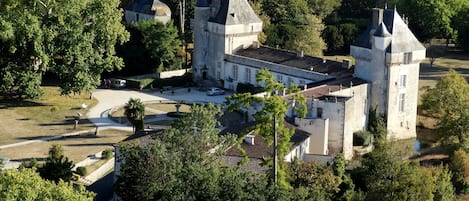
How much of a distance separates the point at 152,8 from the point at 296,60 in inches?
748

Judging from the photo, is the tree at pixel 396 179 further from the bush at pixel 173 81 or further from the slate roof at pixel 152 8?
the slate roof at pixel 152 8

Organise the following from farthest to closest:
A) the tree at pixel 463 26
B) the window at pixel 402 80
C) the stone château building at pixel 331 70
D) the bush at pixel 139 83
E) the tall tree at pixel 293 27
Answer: the tree at pixel 463 26 → the tall tree at pixel 293 27 → the bush at pixel 139 83 → the window at pixel 402 80 → the stone château building at pixel 331 70

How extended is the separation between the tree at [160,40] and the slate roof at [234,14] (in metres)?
5.83

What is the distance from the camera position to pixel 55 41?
64000 millimetres

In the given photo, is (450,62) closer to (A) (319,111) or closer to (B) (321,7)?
(B) (321,7)

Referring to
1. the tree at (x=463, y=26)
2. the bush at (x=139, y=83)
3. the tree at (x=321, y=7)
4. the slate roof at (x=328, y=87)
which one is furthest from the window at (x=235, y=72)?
the tree at (x=463, y=26)

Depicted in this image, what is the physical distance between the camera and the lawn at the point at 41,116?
57003mm

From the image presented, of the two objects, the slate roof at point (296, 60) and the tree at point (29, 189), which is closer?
the tree at point (29, 189)

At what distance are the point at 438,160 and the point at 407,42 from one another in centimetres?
931

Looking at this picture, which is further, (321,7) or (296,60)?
(321,7)

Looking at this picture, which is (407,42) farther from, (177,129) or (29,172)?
(29,172)

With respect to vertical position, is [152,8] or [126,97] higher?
[152,8]

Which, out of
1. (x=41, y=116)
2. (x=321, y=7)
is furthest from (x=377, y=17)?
(x=321, y=7)

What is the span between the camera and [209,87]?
238ft
